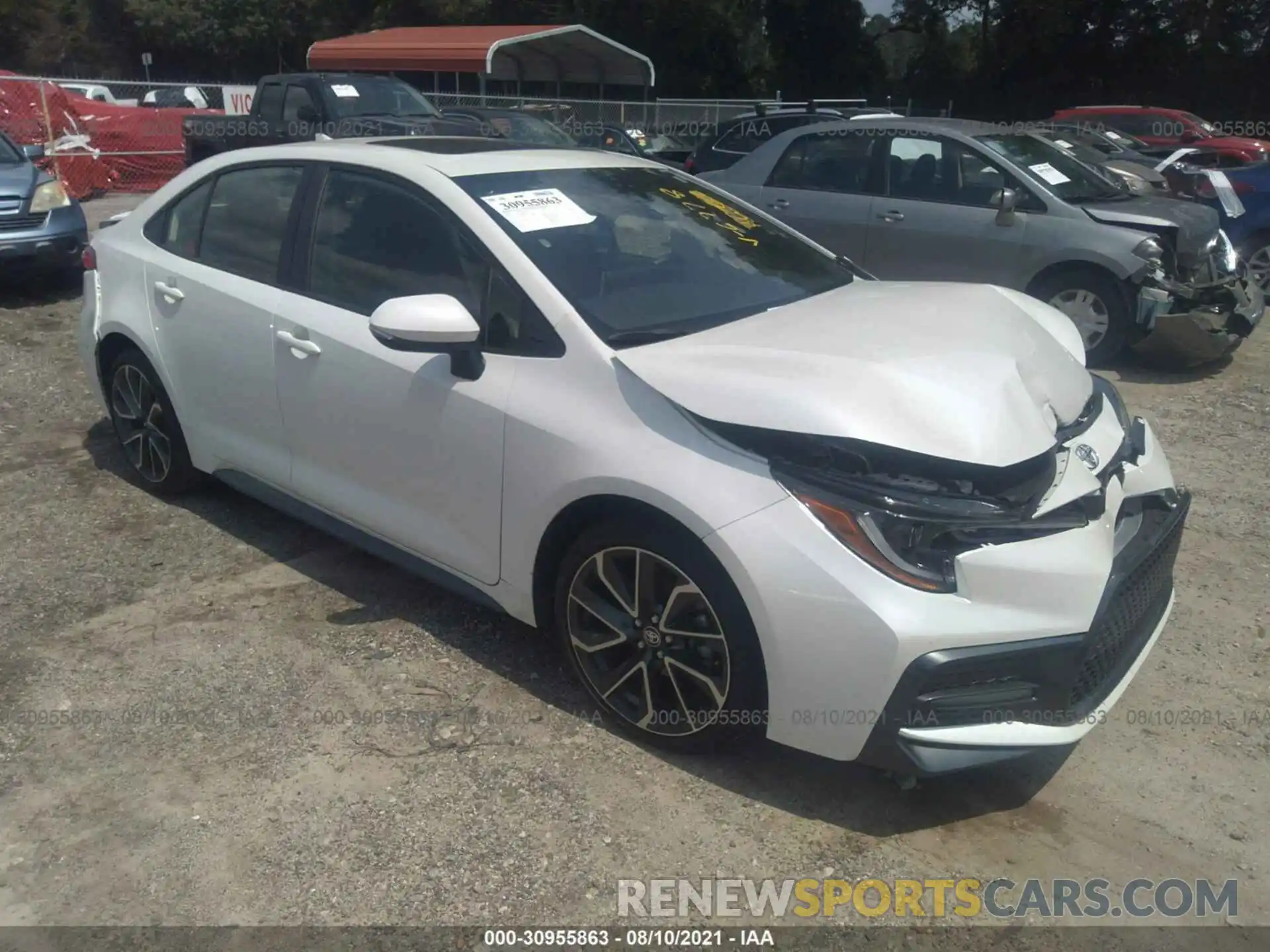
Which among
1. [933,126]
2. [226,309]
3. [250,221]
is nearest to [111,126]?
[933,126]

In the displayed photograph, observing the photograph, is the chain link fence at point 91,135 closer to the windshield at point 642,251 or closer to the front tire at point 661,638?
the windshield at point 642,251

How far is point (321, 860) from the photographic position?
2867 millimetres

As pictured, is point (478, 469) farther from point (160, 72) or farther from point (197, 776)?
point (160, 72)

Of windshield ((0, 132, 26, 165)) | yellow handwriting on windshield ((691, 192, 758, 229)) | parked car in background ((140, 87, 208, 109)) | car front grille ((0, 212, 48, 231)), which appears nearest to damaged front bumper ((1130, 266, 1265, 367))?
yellow handwriting on windshield ((691, 192, 758, 229))

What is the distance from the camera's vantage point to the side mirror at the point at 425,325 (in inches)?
128

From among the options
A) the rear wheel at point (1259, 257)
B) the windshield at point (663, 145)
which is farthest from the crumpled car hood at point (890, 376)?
the windshield at point (663, 145)

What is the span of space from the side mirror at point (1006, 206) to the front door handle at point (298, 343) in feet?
18.0

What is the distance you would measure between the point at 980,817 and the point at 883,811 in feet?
0.88

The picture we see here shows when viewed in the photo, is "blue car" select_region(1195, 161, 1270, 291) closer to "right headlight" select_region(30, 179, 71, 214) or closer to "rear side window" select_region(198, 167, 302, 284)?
"rear side window" select_region(198, 167, 302, 284)

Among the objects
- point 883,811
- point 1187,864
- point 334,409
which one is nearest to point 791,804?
point 883,811

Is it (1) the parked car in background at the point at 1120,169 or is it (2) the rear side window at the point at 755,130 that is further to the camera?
(2) the rear side window at the point at 755,130

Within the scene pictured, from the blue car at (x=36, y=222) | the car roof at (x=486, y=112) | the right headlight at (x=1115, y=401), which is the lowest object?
the blue car at (x=36, y=222)

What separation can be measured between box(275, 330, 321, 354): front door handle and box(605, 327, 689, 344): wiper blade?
119cm

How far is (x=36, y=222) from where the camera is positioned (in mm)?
9297
